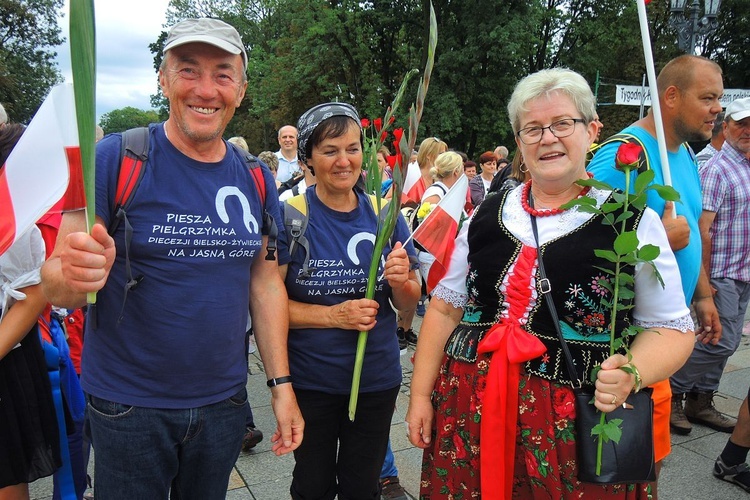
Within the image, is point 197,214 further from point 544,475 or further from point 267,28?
point 267,28

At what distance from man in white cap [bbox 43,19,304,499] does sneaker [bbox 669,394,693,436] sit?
325 cm

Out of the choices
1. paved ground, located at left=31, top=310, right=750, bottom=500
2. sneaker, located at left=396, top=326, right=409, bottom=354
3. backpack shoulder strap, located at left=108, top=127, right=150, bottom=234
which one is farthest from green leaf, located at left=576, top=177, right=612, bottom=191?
sneaker, located at left=396, top=326, right=409, bottom=354

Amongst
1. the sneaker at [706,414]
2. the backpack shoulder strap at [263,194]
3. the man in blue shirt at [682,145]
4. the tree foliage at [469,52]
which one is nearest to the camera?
the backpack shoulder strap at [263,194]

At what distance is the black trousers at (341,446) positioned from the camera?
2.29 metres

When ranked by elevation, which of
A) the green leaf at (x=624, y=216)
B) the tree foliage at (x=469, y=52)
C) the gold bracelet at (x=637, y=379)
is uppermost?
the tree foliage at (x=469, y=52)

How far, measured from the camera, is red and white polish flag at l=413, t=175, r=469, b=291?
6.91 feet

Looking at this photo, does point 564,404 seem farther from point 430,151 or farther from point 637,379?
point 430,151

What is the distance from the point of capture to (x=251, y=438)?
353 centimetres

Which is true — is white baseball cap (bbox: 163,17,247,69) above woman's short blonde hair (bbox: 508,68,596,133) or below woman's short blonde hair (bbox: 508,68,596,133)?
above

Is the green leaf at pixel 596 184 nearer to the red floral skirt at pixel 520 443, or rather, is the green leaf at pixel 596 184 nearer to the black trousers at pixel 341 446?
the red floral skirt at pixel 520 443

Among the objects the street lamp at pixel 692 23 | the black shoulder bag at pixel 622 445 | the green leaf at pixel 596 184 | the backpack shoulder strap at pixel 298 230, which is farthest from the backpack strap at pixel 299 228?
the street lamp at pixel 692 23

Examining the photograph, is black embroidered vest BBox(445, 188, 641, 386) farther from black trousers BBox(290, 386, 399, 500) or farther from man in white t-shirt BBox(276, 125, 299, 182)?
man in white t-shirt BBox(276, 125, 299, 182)

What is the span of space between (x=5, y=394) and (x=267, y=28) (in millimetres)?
37481

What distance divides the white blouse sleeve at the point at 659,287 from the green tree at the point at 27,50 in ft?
96.4
